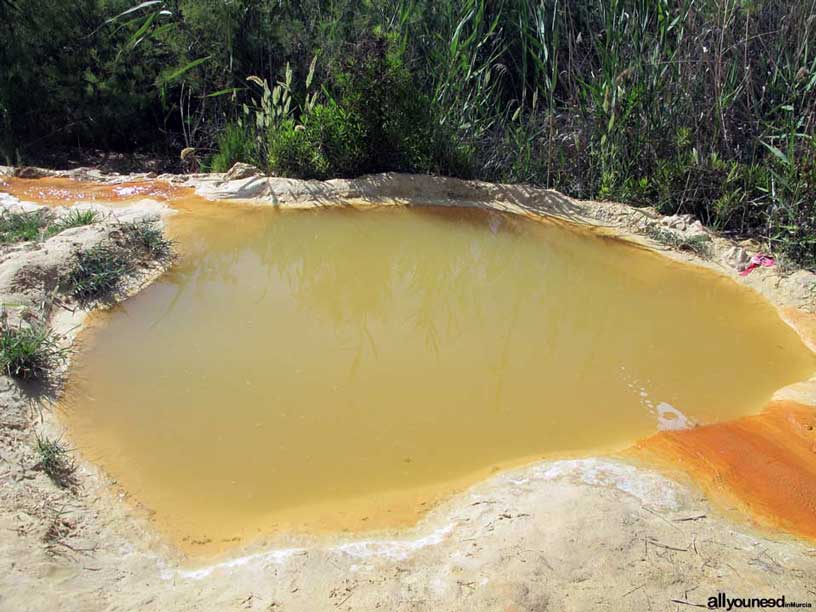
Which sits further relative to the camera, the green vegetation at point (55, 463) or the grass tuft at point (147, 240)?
the grass tuft at point (147, 240)

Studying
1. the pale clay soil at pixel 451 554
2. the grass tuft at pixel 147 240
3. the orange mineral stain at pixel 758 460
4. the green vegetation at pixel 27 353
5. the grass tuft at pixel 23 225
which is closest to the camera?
the pale clay soil at pixel 451 554

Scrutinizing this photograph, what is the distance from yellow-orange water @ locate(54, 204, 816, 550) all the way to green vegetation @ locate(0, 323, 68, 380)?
0.15 m

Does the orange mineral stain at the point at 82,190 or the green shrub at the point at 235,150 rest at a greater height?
the green shrub at the point at 235,150

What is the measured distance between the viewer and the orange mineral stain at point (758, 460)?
3.15m

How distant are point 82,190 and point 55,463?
146 inches

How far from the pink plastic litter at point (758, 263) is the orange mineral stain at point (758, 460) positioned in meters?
1.86

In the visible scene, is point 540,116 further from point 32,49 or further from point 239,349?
point 32,49

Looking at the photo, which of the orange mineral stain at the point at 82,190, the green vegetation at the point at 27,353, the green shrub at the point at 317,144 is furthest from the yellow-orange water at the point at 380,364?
the green shrub at the point at 317,144

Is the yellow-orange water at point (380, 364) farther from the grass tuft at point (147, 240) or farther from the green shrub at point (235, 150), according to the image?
the green shrub at point (235, 150)

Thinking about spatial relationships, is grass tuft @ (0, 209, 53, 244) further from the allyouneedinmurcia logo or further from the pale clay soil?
the allyouneedinmurcia logo

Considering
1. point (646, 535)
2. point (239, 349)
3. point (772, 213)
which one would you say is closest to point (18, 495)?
point (239, 349)

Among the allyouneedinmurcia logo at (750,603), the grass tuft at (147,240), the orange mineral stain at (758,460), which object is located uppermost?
the allyouneedinmurcia logo at (750,603)

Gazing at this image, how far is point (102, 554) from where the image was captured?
2785 mm

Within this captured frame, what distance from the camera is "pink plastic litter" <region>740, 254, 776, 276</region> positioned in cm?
555
